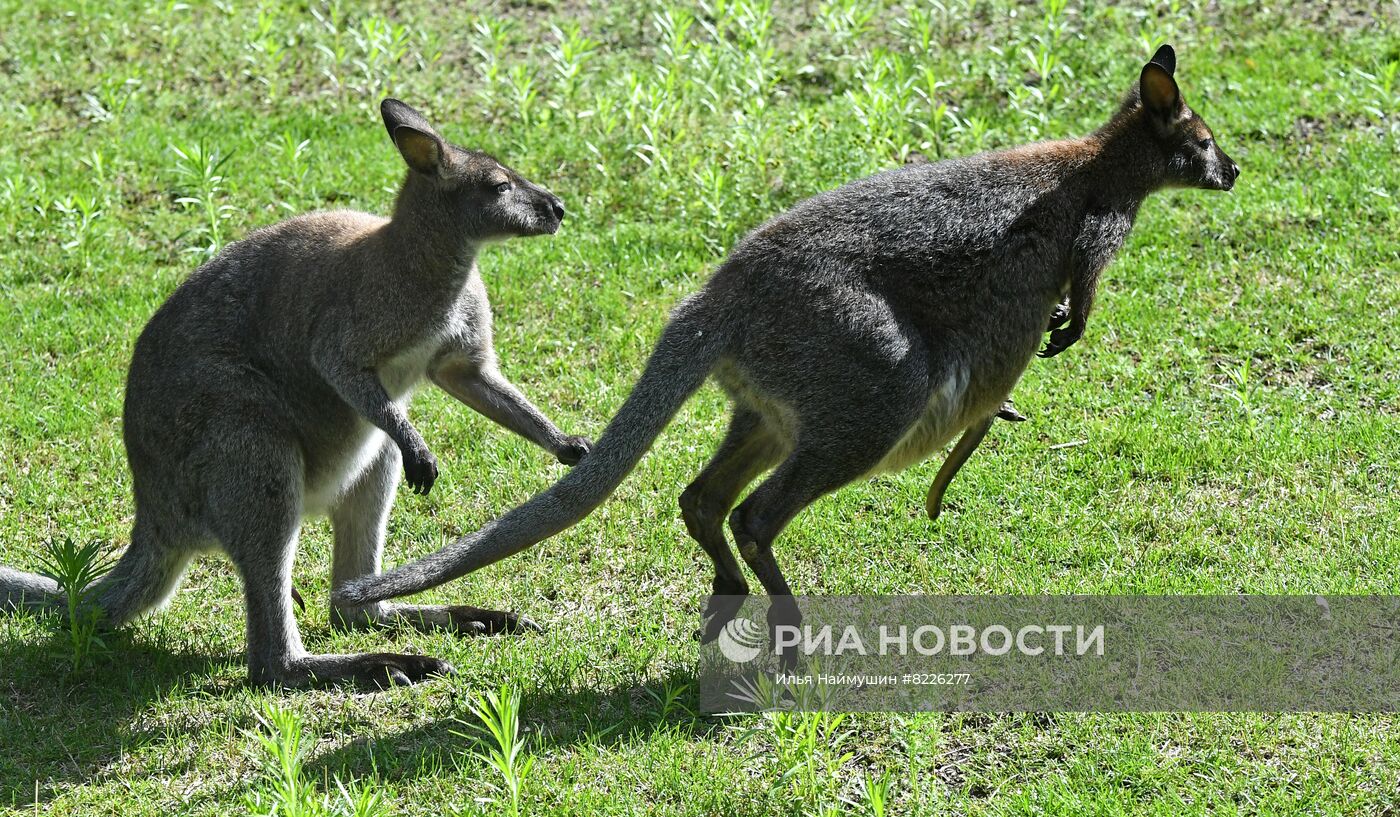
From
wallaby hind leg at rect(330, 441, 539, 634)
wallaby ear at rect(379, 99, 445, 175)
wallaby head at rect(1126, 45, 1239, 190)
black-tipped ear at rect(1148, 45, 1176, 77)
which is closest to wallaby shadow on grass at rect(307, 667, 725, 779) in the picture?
wallaby hind leg at rect(330, 441, 539, 634)

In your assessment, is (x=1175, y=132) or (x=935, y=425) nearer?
(x=935, y=425)

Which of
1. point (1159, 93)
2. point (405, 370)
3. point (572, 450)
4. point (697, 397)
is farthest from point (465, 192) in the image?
point (1159, 93)

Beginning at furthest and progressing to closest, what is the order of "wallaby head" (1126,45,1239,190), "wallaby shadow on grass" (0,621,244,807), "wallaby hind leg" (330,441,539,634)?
"wallaby hind leg" (330,441,539,634)
"wallaby head" (1126,45,1239,190)
"wallaby shadow on grass" (0,621,244,807)

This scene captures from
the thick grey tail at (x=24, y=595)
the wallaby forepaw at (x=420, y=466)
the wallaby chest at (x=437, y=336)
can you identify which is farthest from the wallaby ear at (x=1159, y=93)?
the thick grey tail at (x=24, y=595)

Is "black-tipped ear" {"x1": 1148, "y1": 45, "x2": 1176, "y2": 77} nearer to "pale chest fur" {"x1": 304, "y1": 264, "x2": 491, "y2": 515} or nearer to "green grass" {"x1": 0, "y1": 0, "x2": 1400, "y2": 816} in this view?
"green grass" {"x1": 0, "y1": 0, "x2": 1400, "y2": 816}

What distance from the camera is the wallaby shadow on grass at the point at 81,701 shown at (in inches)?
201

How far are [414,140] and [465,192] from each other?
0.89 feet

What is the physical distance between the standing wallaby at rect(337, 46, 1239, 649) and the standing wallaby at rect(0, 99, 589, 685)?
654mm

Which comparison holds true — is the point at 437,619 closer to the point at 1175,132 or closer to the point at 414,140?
the point at 414,140

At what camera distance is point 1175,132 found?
5906mm

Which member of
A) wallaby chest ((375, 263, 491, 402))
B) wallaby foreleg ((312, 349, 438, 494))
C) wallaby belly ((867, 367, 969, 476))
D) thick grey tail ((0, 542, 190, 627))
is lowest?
thick grey tail ((0, 542, 190, 627))

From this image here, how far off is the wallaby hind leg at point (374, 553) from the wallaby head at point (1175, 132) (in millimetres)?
3158

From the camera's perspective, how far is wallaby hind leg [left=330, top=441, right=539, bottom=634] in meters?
5.95

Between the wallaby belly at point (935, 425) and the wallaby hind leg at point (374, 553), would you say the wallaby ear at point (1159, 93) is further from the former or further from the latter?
the wallaby hind leg at point (374, 553)
